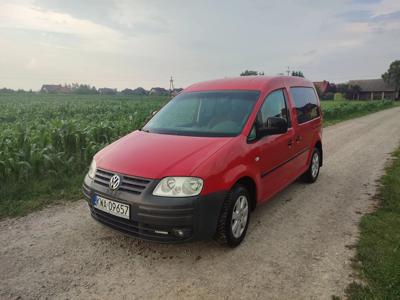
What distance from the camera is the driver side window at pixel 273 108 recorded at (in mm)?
4152

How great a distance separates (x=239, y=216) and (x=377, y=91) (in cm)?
8511

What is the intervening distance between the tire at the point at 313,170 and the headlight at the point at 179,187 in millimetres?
3633

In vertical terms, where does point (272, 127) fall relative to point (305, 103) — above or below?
below

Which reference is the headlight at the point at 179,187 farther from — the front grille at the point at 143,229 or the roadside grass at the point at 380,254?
the roadside grass at the point at 380,254

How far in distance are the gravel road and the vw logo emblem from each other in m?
0.79

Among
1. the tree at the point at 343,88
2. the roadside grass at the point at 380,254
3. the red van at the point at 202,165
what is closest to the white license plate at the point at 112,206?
the red van at the point at 202,165

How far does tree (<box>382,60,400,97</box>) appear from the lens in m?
71.4

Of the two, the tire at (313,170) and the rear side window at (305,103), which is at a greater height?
the rear side window at (305,103)

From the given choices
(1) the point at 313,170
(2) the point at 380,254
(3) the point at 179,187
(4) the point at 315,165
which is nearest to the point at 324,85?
(4) the point at 315,165

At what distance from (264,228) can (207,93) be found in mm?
2078

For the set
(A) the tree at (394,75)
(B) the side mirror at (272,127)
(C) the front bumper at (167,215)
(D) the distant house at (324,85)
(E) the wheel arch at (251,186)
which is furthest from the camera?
(D) the distant house at (324,85)

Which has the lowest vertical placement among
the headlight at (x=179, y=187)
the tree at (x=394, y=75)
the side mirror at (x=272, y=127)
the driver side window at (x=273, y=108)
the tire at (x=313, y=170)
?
the tire at (x=313, y=170)

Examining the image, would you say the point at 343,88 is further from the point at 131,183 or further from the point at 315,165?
the point at 131,183

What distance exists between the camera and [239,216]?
3.70 m
